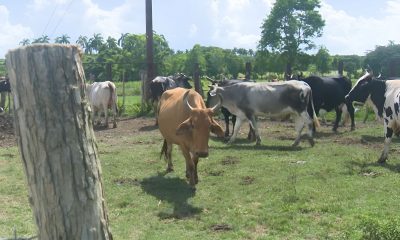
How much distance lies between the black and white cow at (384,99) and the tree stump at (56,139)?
25.6 ft

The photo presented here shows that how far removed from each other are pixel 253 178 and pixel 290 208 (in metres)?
1.90

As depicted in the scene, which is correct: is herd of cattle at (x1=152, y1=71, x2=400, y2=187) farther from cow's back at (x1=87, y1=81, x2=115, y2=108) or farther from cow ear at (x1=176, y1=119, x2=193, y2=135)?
cow's back at (x1=87, y1=81, x2=115, y2=108)

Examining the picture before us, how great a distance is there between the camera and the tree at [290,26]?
3812 centimetres

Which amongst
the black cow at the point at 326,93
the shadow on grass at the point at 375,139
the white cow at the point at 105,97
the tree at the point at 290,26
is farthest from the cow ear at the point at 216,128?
the tree at the point at 290,26

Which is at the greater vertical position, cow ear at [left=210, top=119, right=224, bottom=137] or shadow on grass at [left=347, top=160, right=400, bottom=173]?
cow ear at [left=210, top=119, right=224, bottom=137]

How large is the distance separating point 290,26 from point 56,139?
37.6 meters

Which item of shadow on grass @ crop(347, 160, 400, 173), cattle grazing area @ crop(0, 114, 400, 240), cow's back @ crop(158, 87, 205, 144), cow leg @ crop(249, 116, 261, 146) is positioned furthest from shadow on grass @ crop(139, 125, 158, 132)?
shadow on grass @ crop(347, 160, 400, 173)

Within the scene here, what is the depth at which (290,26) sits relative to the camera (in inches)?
1515

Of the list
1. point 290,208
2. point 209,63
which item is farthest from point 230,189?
point 209,63

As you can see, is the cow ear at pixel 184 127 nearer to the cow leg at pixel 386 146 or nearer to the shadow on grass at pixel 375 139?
the cow leg at pixel 386 146

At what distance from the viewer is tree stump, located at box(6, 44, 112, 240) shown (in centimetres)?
244

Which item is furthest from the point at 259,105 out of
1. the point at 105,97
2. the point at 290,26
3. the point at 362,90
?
the point at 290,26

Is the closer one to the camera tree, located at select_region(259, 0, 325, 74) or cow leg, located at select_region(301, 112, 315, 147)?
cow leg, located at select_region(301, 112, 315, 147)

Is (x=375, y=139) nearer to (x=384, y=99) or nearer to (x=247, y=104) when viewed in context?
(x=384, y=99)
